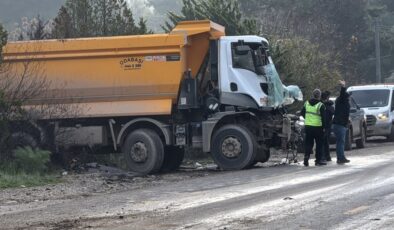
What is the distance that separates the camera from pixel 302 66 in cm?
2800

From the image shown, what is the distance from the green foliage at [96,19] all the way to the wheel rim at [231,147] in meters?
7.35

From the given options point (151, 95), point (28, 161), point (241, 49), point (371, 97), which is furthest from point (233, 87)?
point (371, 97)

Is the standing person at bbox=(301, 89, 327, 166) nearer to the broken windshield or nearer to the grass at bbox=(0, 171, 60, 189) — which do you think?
the broken windshield

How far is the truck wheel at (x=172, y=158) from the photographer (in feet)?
54.4

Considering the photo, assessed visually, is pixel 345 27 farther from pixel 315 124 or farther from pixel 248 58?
pixel 248 58

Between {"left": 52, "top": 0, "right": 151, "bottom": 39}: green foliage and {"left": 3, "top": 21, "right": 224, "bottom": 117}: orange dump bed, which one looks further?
{"left": 52, "top": 0, "right": 151, "bottom": 39}: green foliage

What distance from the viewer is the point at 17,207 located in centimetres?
1062

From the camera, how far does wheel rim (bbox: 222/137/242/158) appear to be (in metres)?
15.6

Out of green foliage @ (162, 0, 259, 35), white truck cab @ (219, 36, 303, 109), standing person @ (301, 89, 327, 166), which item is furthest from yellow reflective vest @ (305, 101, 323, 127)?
green foliage @ (162, 0, 259, 35)

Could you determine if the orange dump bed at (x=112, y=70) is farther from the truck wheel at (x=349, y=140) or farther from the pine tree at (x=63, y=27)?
the truck wheel at (x=349, y=140)

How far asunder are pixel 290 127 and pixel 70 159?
538cm

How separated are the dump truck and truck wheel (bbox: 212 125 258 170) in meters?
0.02

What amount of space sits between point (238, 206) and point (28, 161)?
6.43 metres

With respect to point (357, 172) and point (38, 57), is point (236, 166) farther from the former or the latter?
point (38, 57)
